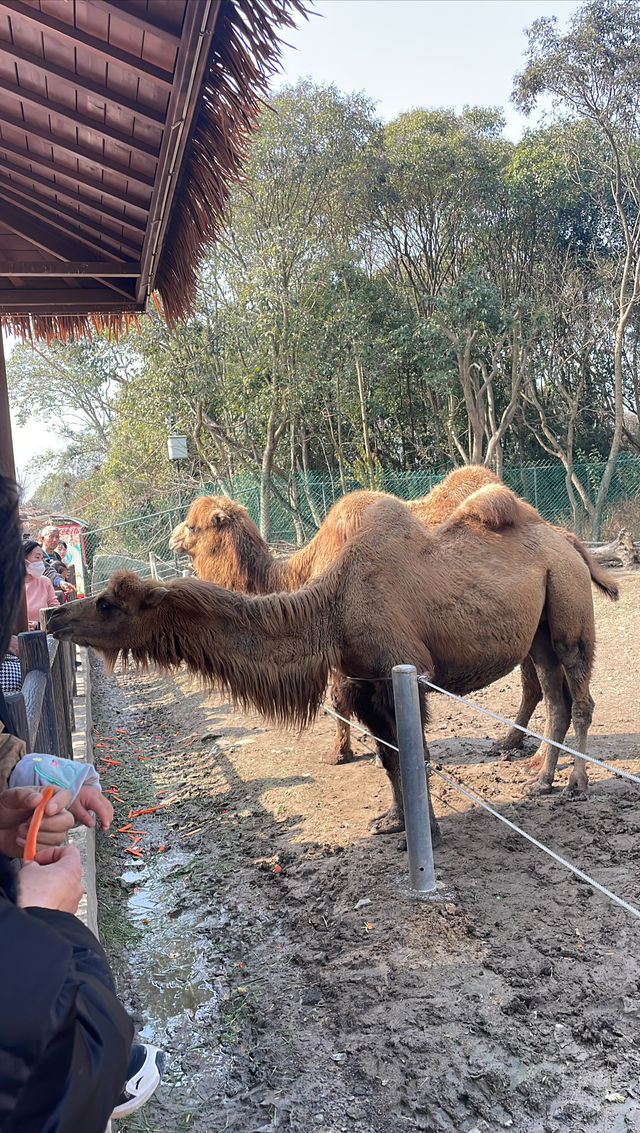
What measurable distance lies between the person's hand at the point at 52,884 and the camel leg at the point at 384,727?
3.50 meters

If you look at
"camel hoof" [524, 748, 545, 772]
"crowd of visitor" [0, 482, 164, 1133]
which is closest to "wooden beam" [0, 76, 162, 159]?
"crowd of visitor" [0, 482, 164, 1133]

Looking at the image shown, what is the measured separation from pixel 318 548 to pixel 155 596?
2.35 m

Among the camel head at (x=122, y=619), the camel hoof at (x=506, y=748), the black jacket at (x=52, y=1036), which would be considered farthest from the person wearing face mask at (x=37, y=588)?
the black jacket at (x=52, y=1036)

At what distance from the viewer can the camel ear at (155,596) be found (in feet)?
14.3

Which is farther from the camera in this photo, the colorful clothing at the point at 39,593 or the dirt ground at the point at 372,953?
the colorful clothing at the point at 39,593

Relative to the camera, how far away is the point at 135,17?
2133mm

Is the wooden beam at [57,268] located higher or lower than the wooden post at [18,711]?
higher

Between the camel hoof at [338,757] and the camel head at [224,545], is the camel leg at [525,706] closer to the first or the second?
the camel hoof at [338,757]

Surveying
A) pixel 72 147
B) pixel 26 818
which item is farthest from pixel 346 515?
pixel 26 818

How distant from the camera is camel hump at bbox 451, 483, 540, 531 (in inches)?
221

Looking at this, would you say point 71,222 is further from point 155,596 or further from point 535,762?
point 535,762

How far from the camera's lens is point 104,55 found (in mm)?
2328

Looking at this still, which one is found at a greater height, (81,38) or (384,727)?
(81,38)

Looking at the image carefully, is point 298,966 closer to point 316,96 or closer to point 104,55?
point 104,55
